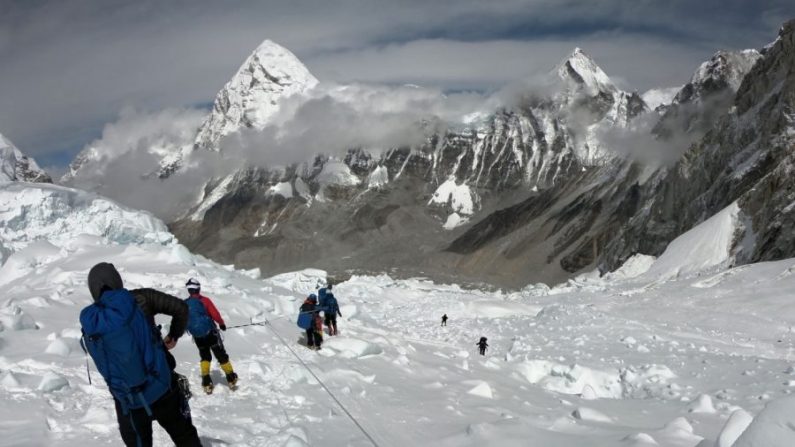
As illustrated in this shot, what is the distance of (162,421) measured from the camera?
18.9 feet

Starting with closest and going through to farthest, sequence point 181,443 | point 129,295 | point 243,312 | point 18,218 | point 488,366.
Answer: point 129,295 → point 181,443 → point 488,366 → point 243,312 → point 18,218

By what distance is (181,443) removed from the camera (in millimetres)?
5930

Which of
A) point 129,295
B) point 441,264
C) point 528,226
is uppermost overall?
point 129,295

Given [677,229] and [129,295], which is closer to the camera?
[129,295]

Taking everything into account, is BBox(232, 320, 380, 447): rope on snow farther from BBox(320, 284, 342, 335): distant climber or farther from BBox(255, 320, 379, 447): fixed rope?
BBox(320, 284, 342, 335): distant climber

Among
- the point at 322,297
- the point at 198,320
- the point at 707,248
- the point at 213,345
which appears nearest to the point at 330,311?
the point at 322,297

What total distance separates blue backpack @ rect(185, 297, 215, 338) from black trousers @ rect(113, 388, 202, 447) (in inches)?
172

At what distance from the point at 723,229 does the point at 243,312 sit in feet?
193

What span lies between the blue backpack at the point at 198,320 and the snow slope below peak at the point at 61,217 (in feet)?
83.7

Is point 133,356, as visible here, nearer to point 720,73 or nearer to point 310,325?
point 310,325

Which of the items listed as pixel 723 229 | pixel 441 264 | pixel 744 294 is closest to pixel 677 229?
pixel 723 229

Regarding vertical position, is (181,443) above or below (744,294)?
above

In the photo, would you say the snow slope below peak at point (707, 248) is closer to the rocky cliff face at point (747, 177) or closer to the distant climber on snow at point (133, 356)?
the rocky cliff face at point (747, 177)

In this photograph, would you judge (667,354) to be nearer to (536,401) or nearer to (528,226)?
(536,401)
